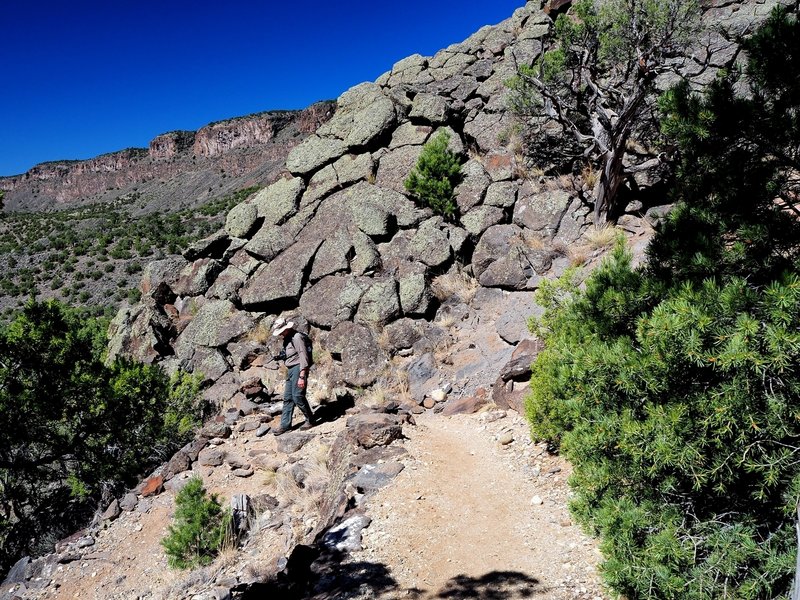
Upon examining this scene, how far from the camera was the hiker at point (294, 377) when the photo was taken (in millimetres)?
9570

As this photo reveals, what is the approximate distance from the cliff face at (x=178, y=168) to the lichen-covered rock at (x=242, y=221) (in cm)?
5532

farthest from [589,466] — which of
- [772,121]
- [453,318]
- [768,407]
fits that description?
[453,318]

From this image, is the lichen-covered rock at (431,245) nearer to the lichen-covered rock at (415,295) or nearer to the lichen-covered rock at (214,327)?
the lichen-covered rock at (415,295)

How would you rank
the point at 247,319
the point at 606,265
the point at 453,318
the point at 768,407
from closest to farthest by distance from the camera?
1. the point at 768,407
2. the point at 606,265
3. the point at 453,318
4. the point at 247,319

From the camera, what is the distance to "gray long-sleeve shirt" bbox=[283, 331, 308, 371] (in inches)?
379

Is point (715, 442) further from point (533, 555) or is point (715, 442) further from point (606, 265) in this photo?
point (533, 555)

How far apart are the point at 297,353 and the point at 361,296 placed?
359 centimetres

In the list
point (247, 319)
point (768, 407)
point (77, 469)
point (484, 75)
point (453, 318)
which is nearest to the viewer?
point (768, 407)

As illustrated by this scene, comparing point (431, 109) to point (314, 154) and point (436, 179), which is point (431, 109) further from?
point (314, 154)

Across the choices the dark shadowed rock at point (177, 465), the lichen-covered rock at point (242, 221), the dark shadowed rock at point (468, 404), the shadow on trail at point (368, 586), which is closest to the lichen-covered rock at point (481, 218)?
the dark shadowed rock at point (468, 404)

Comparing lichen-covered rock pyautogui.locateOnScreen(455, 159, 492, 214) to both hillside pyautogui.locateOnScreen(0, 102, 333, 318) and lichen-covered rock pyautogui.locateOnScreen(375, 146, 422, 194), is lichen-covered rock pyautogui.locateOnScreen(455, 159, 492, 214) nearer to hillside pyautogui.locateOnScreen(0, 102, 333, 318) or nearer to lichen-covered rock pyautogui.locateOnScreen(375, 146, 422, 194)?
lichen-covered rock pyautogui.locateOnScreen(375, 146, 422, 194)

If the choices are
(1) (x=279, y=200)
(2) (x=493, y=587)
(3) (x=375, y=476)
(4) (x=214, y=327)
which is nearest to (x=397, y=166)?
(1) (x=279, y=200)

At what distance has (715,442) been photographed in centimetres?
285

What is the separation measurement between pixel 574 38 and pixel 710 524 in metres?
14.6
